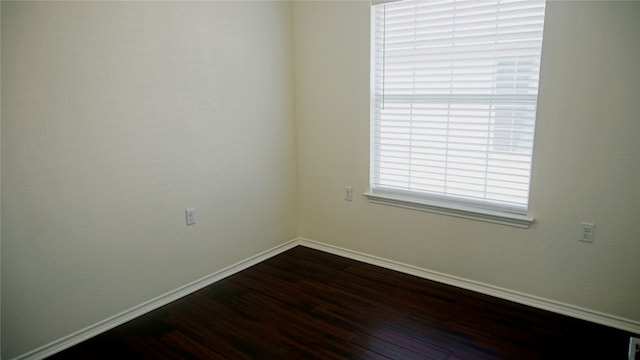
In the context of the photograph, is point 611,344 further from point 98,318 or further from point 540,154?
point 98,318

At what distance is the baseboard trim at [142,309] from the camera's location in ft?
7.88

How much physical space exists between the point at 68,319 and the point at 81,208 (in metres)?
0.65

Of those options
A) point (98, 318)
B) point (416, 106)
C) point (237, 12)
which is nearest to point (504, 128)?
point (416, 106)

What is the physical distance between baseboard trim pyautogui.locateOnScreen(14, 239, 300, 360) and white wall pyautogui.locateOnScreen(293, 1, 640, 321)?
96cm

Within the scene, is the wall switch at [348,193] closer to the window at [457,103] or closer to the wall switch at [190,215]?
the window at [457,103]

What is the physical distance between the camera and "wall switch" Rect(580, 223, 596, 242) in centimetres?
258

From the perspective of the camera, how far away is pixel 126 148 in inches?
102

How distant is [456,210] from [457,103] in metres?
0.76

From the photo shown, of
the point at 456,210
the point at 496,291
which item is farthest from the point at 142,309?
the point at 496,291

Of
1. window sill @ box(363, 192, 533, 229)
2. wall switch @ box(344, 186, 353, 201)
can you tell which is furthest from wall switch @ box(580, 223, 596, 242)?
wall switch @ box(344, 186, 353, 201)

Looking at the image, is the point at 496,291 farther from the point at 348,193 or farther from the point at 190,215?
the point at 190,215

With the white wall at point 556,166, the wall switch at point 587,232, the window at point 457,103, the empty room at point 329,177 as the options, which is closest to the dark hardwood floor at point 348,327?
the empty room at point 329,177

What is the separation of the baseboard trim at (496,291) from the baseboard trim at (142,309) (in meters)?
0.65

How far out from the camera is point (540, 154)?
2.68m
